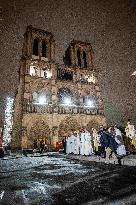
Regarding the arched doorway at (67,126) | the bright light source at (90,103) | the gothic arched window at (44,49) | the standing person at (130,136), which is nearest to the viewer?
the standing person at (130,136)

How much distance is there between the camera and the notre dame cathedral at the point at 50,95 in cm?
2658

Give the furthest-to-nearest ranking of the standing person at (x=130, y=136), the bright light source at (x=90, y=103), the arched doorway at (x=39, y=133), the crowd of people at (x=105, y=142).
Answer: the bright light source at (x=90, y=103), the arched doorway at (x=39, y=133), the standing person at (x=130, y=136), the crowd of people at (x=105, y=142)

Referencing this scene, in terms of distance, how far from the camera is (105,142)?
9562 mm

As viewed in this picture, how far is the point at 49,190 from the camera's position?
12.9 feet

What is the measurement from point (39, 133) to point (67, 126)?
13.5ft

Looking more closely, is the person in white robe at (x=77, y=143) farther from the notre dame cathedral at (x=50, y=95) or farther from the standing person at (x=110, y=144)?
the notre dame cathedral at (x=50, y=95)

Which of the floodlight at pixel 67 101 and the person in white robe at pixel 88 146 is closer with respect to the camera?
the person in white robe at pixel 88 146

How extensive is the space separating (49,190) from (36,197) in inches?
20.4

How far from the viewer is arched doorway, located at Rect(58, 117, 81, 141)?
1096 inches

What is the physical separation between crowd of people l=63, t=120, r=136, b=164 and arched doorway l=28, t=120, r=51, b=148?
9.14 metres

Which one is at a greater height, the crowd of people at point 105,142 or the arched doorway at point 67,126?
the arched doorway at point 67,126

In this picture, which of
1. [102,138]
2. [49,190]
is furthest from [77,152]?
[49,190]

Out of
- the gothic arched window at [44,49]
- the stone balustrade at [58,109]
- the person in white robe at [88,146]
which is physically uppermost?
the gothic arched window at [44,49]

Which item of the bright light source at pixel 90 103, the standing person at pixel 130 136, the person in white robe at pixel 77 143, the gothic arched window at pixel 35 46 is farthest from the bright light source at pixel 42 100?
the standing person at pixel 130 136
